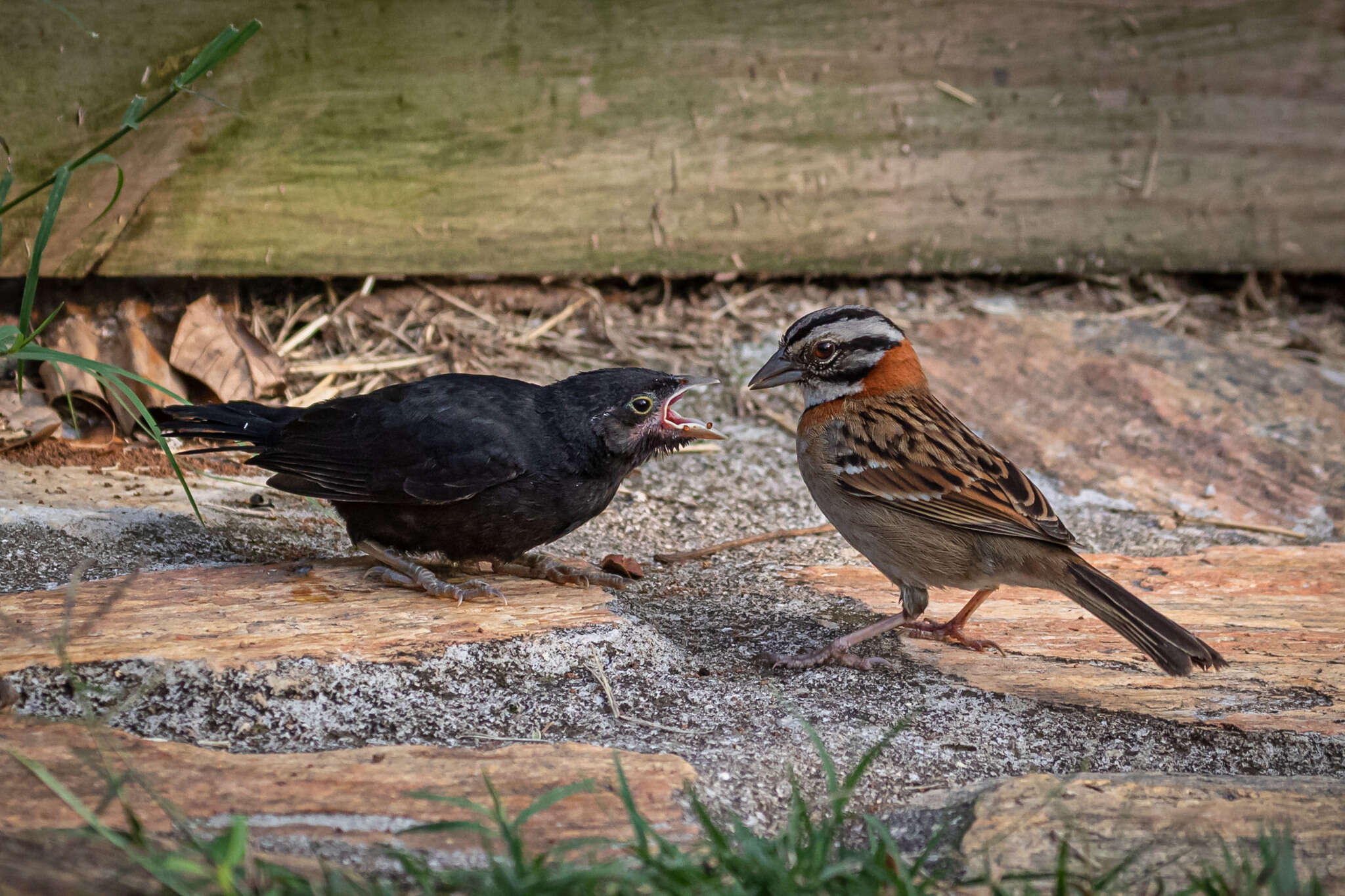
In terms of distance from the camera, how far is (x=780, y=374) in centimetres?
490

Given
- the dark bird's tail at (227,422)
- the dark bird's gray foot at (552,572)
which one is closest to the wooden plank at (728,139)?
the dark bird's tail at (227,422)

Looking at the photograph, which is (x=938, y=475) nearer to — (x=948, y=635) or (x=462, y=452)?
(x=948, y=635)

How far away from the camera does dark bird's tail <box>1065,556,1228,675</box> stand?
12.1ft

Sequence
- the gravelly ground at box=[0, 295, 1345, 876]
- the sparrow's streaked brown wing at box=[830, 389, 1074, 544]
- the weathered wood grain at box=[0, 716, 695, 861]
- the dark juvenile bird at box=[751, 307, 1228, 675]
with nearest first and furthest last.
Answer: the weathered wood grain at box=[0, 716, 695, 861] → the gravelly ground at box=[0, 295, 1345, 876] → the dark juvenile bird at box=[751, 307, 1228, 675] → the sparrow's streaked brown wing at box=[830, 389, 1074, 544]

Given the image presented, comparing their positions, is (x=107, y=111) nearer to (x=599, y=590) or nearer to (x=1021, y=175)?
(x=599, y=590)

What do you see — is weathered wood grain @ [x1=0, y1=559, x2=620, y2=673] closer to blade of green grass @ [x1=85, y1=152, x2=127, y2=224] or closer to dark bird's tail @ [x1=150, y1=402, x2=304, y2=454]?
dark bird's tail @ [x1=150, y1=402, x2=304, y2=454]

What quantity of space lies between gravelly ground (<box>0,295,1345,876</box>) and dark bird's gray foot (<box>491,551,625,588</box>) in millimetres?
126

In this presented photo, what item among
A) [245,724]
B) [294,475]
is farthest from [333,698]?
[294,475]

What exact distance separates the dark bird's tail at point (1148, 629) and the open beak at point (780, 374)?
4.82ft

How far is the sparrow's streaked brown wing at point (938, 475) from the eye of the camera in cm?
413

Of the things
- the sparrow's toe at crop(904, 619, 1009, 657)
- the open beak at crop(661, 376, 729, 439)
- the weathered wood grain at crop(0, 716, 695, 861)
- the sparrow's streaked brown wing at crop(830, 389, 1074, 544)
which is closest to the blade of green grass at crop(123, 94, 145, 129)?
the weathered wood grain at crop(0, 716, 695, 861)

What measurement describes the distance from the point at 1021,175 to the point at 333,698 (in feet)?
16.8

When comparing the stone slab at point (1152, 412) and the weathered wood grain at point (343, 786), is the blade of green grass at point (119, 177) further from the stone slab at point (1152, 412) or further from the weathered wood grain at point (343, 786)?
the stone slab at point (1152, 412)

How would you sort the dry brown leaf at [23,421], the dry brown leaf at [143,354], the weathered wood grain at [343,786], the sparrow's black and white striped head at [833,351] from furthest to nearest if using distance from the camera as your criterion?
1. the dry brown leaf at [143,354]
2. the dry brown leaf at [23,421]
3. the sparrow's black and white striped head at [833,351]
4. the weathered wood grain at [343,786]
